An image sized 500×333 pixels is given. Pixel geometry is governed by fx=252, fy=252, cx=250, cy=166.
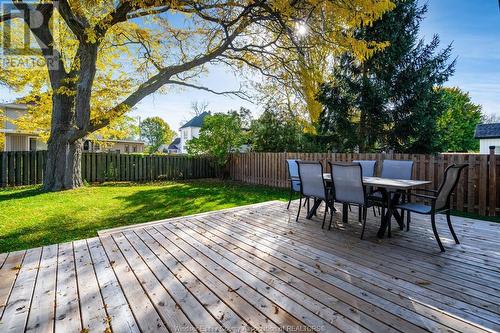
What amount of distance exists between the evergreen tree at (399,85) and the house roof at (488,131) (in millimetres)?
12628

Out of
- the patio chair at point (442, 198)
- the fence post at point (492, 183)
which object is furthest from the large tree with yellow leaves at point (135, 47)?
the fence post at point (492, 183)

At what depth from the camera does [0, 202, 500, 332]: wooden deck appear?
5.59 feet

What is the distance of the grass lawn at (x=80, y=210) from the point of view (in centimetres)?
392

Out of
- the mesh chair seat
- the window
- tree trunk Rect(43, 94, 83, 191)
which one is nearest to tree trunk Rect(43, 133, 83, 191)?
tree trunk Rect(43, 94, 83, 191)

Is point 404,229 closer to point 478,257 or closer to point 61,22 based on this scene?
point 478,257

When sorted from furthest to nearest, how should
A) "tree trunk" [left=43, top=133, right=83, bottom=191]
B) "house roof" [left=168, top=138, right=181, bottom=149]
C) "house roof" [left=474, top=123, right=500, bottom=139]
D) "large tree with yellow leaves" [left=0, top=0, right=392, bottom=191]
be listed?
"house roof" [left=168, top=138, right=181, bottom=149], "house roof" [left=474, top=123, right=500, bottom=139], "tree trunk" [left=43, top=133, right=83, bottom=191], "large tree with yellow leaves" [left=0, top=0, right=392, bottom=191]

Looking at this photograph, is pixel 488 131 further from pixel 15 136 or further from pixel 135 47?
pixel 15 136

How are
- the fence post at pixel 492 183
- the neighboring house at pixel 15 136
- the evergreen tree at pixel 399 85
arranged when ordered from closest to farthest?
the fence post at pixel 492 183 < the evergreen tree at pixel 399 85 < the neighboring house at pixel 15 136

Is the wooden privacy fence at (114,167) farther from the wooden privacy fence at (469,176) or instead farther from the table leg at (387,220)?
the table leg at (387,220)

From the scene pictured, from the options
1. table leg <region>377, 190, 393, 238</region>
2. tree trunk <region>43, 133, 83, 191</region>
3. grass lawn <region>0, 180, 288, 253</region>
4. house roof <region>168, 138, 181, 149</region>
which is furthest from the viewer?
house roof <region>168, 138, 181, 149</region>

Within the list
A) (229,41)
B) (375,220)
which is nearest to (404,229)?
(375,220)

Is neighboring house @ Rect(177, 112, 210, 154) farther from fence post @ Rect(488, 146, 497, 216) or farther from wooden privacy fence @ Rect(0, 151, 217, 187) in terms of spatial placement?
fence post @ Rect(488, 146, 497, 216)

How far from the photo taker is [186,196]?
756 centimetres

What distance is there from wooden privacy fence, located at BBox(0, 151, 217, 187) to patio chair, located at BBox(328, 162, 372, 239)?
33.0ft
